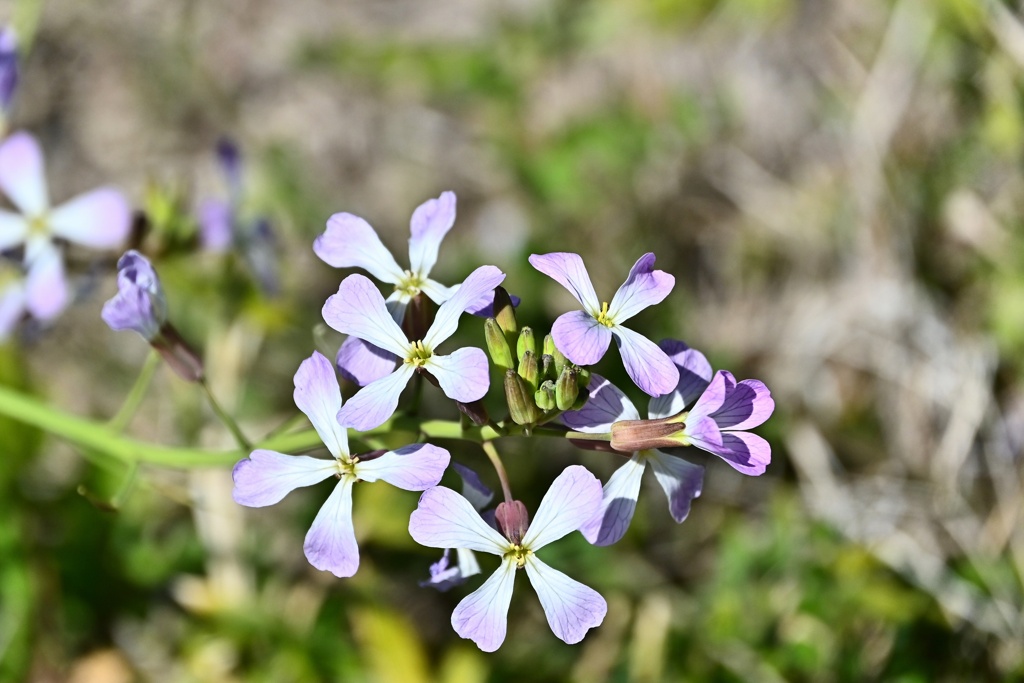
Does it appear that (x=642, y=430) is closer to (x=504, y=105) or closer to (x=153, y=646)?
(x=153, y=646)

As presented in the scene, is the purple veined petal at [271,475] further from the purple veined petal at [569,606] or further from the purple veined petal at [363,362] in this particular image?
the purple veined petal at [569,606]

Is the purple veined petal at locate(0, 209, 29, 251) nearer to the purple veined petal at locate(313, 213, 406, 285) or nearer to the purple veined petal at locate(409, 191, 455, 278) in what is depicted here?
the purple veined petal at locate(313, 213, 406, 285)

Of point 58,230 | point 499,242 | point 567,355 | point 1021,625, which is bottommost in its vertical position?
point 1021,625

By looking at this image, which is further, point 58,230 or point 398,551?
point 398,551

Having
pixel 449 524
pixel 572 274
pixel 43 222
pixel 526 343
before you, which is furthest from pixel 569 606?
pixel 43 222

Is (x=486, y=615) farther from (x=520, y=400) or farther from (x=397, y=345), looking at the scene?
(x=397, y=345)

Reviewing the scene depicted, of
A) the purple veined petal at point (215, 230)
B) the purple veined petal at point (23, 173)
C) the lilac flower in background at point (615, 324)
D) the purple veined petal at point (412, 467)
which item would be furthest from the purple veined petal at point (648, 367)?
the purple veined petal at point (23, 173)

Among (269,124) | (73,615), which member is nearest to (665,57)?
(269,124)
